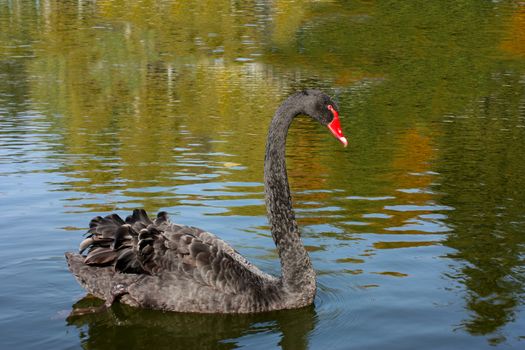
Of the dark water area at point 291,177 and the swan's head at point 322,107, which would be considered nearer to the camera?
the dark water area at point 291,177

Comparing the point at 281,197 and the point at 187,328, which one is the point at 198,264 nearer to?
the point at 187,328

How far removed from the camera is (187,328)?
23.4 ft

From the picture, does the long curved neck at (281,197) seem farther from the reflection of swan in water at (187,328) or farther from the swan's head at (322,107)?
the reflection of swan in water at (187,328)

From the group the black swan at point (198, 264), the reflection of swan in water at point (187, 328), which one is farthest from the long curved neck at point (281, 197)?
the reflection of swan in water at point (187, 328)

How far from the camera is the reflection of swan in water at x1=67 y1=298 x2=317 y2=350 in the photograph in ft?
22.6

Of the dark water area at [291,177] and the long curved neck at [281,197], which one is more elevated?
the long curved neck at [281,197]

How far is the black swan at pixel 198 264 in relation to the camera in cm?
726

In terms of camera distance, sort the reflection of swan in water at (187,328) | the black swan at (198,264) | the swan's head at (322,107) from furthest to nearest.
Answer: the swan's head at (322,107) → the black swan at (198,264) → the reflection of swan in water at (187,328)

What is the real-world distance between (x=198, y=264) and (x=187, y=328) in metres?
0.51

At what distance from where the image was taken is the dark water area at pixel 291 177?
24.0 ft

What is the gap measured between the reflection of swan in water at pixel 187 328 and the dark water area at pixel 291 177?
2cm

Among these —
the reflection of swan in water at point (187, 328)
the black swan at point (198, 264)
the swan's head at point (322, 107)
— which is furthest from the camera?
the swan's head at point (322, 107)

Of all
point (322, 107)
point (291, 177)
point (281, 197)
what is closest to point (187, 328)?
point (281, 197)

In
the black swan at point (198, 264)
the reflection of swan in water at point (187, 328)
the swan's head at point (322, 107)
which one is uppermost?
the swan's head at point (322, 107)
